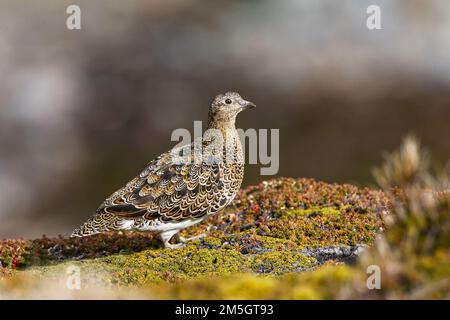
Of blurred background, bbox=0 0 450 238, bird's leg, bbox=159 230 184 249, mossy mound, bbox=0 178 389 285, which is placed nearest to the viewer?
mossy mound, bbox=0 178 389 285

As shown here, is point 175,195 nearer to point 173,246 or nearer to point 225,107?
point 173,246

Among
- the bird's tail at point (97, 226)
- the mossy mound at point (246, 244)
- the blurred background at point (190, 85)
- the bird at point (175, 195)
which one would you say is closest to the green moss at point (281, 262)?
the mossy mound at point (246, 244)

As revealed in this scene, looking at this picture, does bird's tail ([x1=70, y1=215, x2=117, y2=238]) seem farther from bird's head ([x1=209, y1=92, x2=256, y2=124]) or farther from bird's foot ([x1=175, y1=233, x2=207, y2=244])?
bird's head ([x1=209, y1=92, x2=256, y2=124])

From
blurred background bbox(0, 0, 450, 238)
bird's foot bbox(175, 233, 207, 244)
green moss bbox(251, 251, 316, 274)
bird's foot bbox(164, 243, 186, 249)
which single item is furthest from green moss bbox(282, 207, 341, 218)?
blurred background bbox(0, 0, 450, 238)

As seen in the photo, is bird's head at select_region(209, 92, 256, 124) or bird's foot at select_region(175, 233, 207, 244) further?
bird's head at select_region(209, 92, 256, 124)

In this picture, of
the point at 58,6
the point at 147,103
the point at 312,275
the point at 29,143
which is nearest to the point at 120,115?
the point at 147,103

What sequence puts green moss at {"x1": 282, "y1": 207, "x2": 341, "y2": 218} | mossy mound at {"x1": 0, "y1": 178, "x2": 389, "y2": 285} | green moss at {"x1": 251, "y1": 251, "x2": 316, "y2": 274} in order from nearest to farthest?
green moss at {"x1": 251, "y1": 251, "x2": 316, "y2": 274} → mossy mound at {"x1": 0, "y1": 178, "x2": 389, "y2": 285} → green moss at {"x1": 282, "y1": 207, "x2": 341, "y2": 218}
